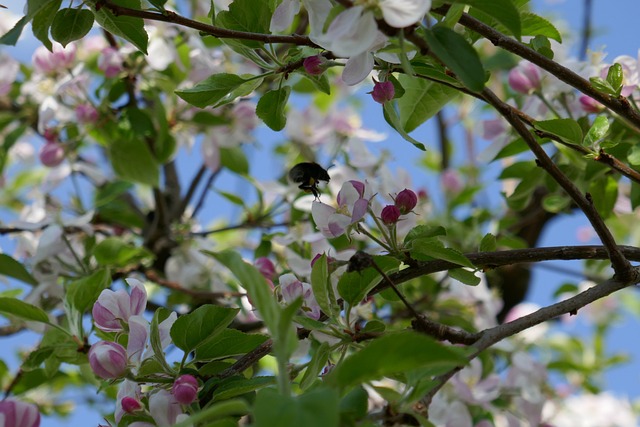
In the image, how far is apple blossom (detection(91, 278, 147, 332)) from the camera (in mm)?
919

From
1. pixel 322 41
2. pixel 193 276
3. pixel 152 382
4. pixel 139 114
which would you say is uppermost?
pixel 139 114

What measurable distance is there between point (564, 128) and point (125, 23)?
504mm

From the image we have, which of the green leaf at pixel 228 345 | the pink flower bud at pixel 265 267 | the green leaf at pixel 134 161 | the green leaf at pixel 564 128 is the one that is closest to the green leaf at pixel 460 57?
the green leaf at pixel 564 128

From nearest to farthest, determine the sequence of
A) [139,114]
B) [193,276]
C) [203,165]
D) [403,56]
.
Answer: [403,56] → [139,114] → [193,276] → [203,165]

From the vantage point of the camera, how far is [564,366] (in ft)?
6.56

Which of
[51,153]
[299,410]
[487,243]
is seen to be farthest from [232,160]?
[299,410]

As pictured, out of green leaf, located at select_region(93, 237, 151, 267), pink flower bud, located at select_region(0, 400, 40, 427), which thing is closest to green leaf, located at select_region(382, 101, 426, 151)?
pink flower bud, located at select_region(0, 400, 40, 427)

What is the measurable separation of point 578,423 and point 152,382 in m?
1.81

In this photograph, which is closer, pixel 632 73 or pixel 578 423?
pixel 632 73

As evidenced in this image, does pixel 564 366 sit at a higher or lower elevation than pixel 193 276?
lower

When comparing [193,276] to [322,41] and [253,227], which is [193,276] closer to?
[253,227]

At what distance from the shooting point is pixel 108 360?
0.84m

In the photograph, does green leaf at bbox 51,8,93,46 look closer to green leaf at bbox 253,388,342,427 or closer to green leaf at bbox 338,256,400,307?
green leaf at bbox 338,256,400,307

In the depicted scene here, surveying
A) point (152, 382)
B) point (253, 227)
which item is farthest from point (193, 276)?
point (152, 382)
